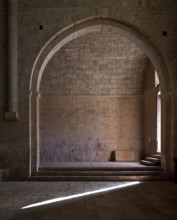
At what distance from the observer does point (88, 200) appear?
23.6 feet

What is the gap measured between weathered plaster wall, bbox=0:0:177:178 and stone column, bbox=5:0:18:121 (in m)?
0.18

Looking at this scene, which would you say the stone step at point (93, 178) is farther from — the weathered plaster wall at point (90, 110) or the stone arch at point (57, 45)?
the weathered plaster wall at point (90, 110)

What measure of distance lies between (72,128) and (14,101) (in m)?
5.17

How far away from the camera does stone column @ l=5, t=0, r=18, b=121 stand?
10148 mm

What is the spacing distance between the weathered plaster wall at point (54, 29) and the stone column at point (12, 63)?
18 centimetres

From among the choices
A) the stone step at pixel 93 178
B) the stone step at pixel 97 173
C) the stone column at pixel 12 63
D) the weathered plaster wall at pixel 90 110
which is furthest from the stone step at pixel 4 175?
the weathered plaster wall at pixel 90 110

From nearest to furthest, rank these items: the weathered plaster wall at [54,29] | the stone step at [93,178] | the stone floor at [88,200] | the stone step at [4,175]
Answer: the stone floor at [88,200]
the stone step at [4,175]
the stone step at [93,178]
the weathered plaster wall at [54,29]

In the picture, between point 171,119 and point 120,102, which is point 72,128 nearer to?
point 120,102

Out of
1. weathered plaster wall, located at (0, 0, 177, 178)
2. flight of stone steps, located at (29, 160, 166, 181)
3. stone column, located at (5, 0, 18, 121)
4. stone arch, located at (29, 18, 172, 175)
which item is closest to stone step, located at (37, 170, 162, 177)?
flight of stone steps, located at (29, 160, 166, 181)

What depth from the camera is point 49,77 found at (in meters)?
14.9

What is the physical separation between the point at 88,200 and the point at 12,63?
16.1 ft

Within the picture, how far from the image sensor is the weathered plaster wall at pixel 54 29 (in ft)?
33.8

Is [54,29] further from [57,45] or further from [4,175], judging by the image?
[4,175]

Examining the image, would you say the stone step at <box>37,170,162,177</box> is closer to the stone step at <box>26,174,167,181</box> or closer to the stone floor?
the stone step at <box>26,174,167,181</box>
